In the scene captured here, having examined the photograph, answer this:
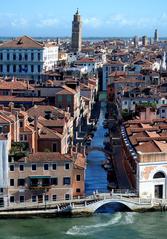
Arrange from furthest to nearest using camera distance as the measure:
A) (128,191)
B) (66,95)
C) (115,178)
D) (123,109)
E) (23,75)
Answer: (23,75)
(123,109)
(66,95)
(115,178)
(128,191)

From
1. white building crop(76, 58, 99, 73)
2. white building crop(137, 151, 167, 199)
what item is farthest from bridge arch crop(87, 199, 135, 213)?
white building crop(76, 58, 99, 73)

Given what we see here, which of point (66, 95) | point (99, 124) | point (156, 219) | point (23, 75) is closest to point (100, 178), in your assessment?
point (156, 219)

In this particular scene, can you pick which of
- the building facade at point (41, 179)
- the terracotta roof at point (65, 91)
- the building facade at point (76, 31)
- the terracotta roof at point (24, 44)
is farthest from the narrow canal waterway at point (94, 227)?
the building facade at point (76, 31)

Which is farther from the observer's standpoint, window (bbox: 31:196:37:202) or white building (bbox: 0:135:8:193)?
window (bbox: 31:196:37:202)

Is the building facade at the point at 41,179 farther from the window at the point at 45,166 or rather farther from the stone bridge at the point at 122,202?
the stone bridge at the point at 122,202

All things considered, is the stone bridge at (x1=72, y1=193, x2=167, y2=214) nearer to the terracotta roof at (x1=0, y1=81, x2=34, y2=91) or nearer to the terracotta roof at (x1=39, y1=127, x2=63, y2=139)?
the terracotta roof at (x1=39, y1=127, x2=63, y2=139)

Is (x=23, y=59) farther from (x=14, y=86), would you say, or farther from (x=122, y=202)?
(x=122, y=202)

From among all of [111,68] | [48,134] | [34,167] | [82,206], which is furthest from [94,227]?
[111,68]

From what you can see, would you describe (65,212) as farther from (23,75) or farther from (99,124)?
(23,75)
